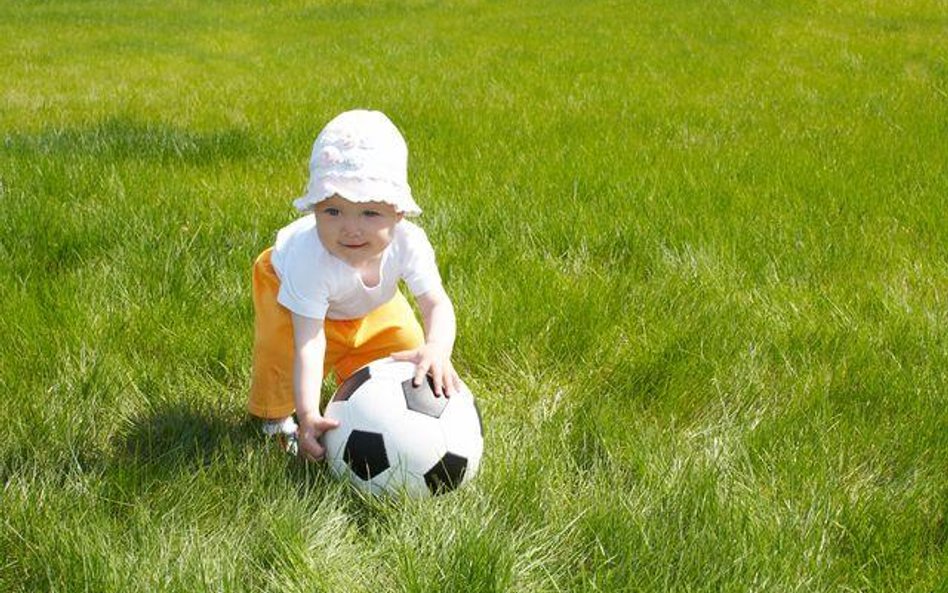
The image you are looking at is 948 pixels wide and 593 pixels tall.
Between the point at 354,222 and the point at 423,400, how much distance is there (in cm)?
47

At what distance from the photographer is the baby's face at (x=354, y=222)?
8.07ft

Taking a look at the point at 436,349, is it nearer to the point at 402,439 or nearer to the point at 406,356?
the point at 406,356

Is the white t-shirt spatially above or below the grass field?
above

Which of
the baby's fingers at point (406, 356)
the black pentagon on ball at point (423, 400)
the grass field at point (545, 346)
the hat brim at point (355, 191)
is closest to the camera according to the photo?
the grass field at point (545, 346)

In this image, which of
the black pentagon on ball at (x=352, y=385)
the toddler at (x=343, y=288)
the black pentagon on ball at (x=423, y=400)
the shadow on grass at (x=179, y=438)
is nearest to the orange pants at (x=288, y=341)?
the toddler at (x=343, y=288)

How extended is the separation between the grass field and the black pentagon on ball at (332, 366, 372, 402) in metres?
0.21

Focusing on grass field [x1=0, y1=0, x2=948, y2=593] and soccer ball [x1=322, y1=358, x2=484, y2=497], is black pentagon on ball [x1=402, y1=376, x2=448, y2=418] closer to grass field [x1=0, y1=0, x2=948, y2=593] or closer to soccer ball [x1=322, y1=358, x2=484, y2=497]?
soccer ball [x1=322, y1=358, x2=484, y2=497]

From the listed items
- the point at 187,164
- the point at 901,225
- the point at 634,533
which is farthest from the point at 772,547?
the point at 187,164

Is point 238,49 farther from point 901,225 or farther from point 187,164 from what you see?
point 901,225

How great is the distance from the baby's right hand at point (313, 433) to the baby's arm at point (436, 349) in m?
0.25

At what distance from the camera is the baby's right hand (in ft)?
8.19

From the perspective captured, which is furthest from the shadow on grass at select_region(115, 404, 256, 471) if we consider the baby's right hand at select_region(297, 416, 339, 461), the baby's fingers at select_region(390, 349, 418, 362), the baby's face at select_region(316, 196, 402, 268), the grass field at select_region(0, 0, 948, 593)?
the baby's face at select_region(316, 196, 402, 268)

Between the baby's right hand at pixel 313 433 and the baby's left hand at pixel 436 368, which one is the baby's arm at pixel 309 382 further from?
the baby's left hand at pixel 436 368

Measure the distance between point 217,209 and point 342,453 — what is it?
93.3 inches
